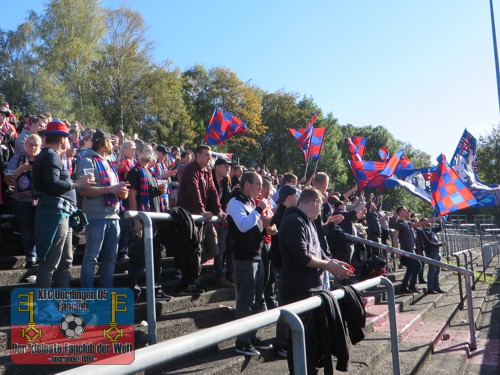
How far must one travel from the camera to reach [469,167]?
15305 mm

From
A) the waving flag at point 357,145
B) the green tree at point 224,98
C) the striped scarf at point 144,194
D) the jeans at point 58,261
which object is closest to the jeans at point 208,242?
the striped scarf at point 144,194

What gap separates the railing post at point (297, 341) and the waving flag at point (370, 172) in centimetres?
1280

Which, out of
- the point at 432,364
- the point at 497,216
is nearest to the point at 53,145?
the point at 432,364

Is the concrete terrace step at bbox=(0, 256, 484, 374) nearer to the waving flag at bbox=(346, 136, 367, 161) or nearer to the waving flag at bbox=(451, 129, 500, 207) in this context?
the waving flag at bbox=(451, 129, 500, 207)

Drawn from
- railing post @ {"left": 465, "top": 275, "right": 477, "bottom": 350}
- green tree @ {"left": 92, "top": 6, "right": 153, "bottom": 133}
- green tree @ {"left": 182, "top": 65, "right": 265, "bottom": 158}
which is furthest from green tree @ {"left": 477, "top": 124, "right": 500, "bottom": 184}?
railing post @ {"left": 465, "top": 275, "right": 477, "bottom": 350}

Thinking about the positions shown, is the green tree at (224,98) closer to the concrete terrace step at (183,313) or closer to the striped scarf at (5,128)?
the striped scarf at (5,128)

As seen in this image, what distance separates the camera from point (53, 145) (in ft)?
16.3

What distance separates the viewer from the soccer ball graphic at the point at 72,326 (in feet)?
13.6

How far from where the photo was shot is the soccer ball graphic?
4.13 meters

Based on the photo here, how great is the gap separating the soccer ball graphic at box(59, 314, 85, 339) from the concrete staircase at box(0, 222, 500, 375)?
0.35m

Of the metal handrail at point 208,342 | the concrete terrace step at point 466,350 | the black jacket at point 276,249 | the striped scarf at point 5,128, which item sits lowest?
the concrete terrace step at point 466,350

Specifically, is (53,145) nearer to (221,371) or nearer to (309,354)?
(221,371)

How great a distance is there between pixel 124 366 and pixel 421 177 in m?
17.0

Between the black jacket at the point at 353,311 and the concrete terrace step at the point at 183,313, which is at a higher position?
the black jacket at the point at 353,311
